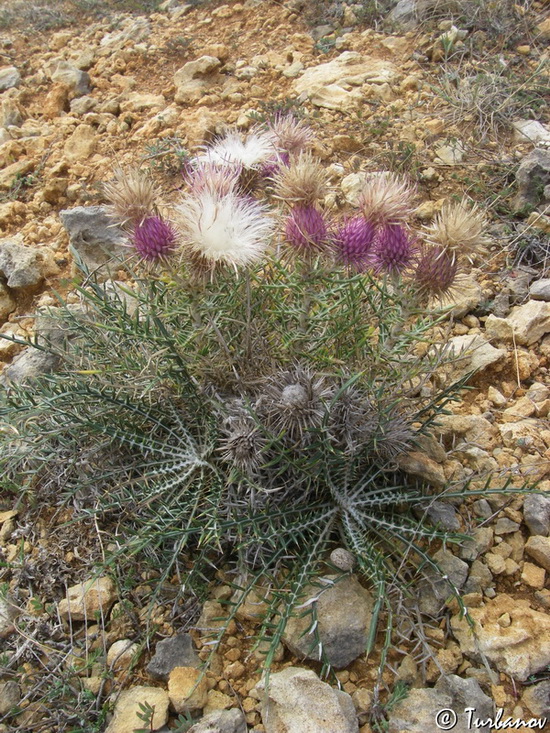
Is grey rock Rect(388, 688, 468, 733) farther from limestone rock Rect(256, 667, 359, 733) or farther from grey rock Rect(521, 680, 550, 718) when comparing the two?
grey rock Rect(521, 680, 550, 718)

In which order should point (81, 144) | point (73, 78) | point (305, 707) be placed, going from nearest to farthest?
point (305, 707)
point (81, 144)
point (73, 78)

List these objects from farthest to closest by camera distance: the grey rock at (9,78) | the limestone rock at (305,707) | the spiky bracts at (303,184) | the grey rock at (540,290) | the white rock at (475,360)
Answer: the grey rock at (9,78)
the grey rock at (540,290)
the white rock at (475,360)
the spiky bracts at (303,184)
the limestone rock at (305,707)

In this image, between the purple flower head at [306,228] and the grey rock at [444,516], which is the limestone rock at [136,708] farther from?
the purple flower head at [306,228]

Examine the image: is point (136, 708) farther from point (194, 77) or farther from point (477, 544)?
point (194, 77)

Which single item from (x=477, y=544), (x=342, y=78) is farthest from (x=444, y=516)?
(x=342, y=78)

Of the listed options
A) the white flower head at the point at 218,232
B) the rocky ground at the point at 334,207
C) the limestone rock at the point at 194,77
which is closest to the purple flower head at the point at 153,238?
the white flower head at the point at 218,232
